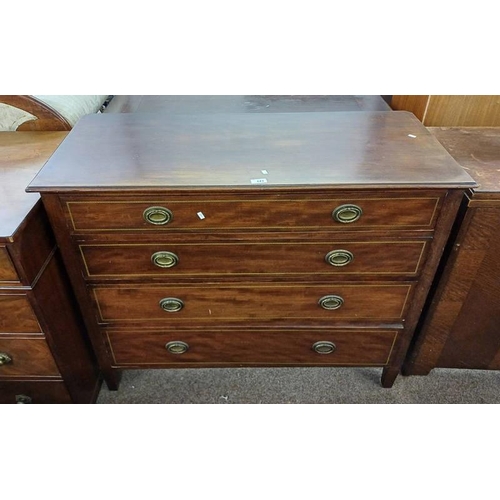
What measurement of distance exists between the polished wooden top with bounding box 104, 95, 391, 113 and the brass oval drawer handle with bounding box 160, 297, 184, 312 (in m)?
0.71

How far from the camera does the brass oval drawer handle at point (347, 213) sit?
103 centimetres

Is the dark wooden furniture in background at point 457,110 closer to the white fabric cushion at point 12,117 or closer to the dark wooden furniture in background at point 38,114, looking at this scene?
the dark wooden furniture in background at point 38,114

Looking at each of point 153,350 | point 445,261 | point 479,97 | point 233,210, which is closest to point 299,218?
point 233,210

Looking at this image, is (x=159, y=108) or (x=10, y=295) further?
(x=159, y=108)

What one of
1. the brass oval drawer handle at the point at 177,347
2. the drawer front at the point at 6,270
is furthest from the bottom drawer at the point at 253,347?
the drawer front at the point at 6,270

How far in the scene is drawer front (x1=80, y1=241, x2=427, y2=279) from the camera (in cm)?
111

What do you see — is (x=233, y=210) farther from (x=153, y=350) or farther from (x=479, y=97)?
(x=479, y=97)

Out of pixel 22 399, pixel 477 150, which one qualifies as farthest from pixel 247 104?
pixel 22 399

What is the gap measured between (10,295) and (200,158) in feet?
2.04

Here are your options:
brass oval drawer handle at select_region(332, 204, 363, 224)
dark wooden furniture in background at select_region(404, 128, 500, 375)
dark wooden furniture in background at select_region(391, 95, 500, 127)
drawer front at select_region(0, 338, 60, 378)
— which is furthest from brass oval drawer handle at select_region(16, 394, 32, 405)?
dark wooden furniture in background at select_region(391, 95, 500, 127)

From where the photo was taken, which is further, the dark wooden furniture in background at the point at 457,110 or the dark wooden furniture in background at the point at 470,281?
the dark wooden furniture in background at the point at 457,110

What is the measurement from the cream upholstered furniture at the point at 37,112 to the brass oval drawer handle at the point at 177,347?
0.83 meters

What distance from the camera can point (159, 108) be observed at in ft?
5.01

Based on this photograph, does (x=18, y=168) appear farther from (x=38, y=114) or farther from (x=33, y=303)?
(x=33, y=303)
